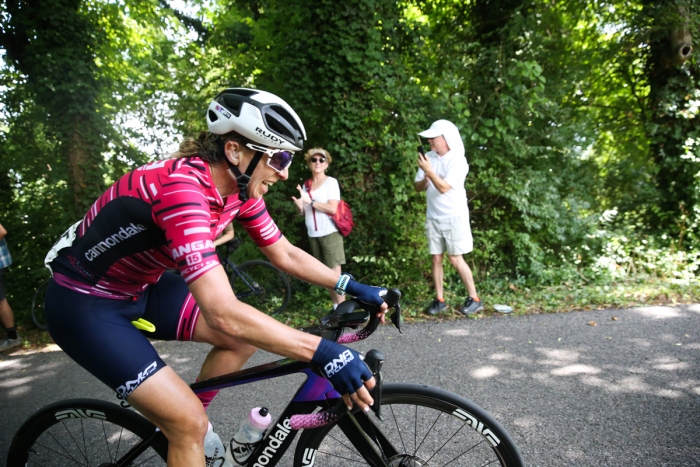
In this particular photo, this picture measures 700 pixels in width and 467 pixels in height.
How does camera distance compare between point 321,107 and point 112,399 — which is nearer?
point 112,399

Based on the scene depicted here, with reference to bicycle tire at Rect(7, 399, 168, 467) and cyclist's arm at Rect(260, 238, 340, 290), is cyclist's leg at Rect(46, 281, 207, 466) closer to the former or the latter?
bicycle tire at Rect(7, 399, 168, 467)

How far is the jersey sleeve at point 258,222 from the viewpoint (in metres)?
2.03

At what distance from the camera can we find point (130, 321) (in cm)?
183

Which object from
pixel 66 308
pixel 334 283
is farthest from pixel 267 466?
pixel 66 308

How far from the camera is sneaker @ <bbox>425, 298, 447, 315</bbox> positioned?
482 centimetres

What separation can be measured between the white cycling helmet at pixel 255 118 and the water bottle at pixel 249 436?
3.71ft

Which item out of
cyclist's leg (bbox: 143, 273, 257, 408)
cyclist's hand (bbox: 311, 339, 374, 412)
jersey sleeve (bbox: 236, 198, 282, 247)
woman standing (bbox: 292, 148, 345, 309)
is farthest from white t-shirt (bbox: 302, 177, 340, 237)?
cyclist's hand (bbox: 311, 339, 374, 412)

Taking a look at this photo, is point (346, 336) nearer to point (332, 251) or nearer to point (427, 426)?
point (427, 426)

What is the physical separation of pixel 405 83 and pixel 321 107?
3.80 feet

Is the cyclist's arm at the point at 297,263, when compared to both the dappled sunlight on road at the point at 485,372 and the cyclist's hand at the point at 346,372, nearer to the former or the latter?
the cyclist's hand at the point at 346,372

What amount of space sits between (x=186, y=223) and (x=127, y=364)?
0.63 m

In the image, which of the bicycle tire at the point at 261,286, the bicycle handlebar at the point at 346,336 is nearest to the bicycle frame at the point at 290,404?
the bicycle handlebar at the point at 346,336

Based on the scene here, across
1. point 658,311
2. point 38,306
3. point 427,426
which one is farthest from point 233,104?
point 38,306

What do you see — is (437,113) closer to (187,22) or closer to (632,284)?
(632,284)
